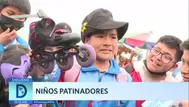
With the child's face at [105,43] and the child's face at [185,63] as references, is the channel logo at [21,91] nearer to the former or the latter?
the child's face at [105,43]

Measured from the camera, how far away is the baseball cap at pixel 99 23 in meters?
1.64

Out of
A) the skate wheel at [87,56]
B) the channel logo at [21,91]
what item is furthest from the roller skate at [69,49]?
the channel logo at [21,91]

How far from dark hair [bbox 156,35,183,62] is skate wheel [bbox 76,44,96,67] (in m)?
0.32

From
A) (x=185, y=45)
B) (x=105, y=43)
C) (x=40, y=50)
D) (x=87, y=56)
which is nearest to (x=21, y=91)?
(x=40, y=50)

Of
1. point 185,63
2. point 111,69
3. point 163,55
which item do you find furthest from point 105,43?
point 185,63

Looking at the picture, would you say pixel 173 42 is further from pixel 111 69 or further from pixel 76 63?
pixel 76 63

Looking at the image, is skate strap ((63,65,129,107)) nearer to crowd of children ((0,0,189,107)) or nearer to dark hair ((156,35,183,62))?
crowd of children ((0,0,189,107))

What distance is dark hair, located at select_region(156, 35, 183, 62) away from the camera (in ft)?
5.27

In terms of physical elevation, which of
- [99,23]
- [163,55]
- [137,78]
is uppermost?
[99,23]

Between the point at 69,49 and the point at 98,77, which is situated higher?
the point at 69,49

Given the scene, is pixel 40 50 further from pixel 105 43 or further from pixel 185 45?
pixel 185 45

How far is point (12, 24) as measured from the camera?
5.44ft

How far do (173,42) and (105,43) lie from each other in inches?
12.7

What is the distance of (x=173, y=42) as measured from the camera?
1.62 m
